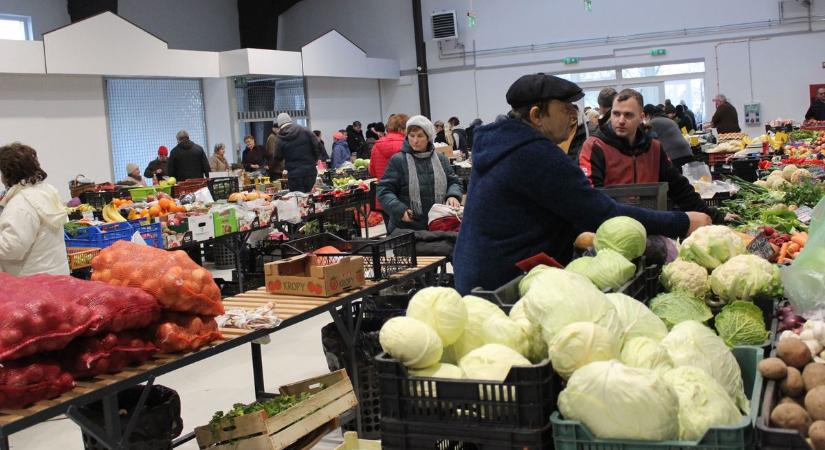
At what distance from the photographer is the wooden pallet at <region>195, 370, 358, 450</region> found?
11.6 ft

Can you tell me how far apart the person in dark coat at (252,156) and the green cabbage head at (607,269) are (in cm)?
1370

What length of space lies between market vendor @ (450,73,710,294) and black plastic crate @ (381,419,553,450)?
1157 millimetres

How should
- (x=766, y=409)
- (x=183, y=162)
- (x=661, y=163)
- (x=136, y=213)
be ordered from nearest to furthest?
(x=766, y=409) < (x=661, y=163) < (x=136, y=213) < (x=183, y=162)

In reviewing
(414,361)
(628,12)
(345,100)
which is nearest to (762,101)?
(628,12)

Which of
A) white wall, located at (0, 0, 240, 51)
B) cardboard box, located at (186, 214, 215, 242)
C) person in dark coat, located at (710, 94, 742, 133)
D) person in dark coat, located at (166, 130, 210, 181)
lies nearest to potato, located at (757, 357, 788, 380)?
cardboard box, located at (186, 214, 215, 242)

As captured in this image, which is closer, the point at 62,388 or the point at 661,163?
the point at 62,388

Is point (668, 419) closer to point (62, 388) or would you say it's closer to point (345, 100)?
point (62, 388)

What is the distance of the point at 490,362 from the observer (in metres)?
1.85

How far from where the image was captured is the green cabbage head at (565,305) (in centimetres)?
189

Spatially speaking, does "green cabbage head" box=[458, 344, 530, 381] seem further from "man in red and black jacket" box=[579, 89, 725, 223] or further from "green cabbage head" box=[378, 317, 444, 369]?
"man in red and black jacket" box=[579, 89, 725, 223]

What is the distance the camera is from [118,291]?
3.12 metres

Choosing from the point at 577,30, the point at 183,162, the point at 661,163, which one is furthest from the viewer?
the point at 577,30

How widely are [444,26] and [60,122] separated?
34.2 ft

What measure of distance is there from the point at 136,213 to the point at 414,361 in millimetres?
6399
